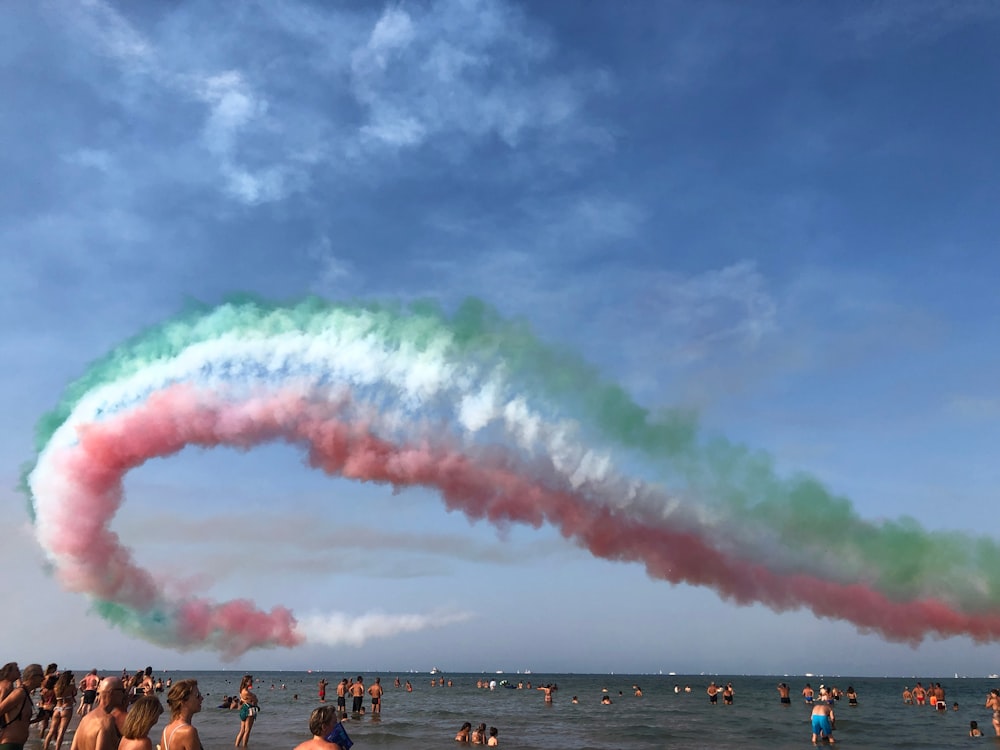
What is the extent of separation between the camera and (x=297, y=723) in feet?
112

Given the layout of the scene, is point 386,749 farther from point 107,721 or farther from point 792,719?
point 792,719

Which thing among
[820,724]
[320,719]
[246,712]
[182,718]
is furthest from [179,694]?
[820,724]

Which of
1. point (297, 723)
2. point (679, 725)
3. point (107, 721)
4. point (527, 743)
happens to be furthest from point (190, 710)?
point (679, 725)

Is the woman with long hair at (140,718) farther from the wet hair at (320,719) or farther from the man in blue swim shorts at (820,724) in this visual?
the man in blue swim shorts at (820,724)

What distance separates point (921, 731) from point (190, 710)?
4003cm

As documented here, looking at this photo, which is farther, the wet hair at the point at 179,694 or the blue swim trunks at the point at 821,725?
the blue swim trunks at the point at 821,725

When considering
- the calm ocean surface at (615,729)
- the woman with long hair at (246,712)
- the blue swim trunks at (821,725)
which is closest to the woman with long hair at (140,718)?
the woman with long hair at (246,712)

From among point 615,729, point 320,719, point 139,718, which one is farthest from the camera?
Result: point 615,729

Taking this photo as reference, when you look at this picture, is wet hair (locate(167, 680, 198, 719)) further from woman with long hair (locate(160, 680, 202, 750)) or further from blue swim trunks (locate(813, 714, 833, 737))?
blue swim trunks (locate(813, 714, 833, 737))

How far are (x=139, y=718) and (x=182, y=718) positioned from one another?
36 centimetres

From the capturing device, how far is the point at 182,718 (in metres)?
6.49

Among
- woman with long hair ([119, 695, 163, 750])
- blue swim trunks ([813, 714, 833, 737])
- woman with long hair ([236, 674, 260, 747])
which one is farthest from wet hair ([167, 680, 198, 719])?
blue swim trunks ([813, 714, 833, 737])

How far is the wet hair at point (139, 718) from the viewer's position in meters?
6.38

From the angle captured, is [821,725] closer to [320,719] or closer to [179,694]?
[320,719]
